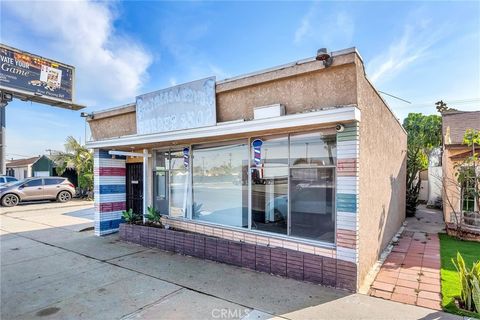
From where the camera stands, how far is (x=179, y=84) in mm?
6715

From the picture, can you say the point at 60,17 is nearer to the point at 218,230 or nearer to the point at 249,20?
the point at 249,20

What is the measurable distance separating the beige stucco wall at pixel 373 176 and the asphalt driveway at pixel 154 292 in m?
0.99

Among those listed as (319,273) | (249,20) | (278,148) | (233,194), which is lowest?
(319,273)

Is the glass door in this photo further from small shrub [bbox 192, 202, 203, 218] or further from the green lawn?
the green lawn

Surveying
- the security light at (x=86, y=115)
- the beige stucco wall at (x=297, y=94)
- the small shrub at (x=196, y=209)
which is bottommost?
the small shrub at (x=196, y=209)

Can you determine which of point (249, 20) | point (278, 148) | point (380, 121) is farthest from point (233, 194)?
point (249, 20)

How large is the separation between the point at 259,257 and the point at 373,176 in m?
2.98

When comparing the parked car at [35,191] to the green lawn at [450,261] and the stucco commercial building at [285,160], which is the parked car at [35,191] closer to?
the stucco commercial building at [285,160]

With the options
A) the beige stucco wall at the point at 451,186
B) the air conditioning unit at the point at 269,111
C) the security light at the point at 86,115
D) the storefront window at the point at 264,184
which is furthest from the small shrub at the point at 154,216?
the beige stucco wall at the point at 451,186

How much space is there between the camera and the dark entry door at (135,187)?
9594 mm

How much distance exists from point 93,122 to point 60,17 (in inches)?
128

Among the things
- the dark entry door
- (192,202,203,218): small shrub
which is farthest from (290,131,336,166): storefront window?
the dark entry door

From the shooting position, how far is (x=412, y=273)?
213 inches

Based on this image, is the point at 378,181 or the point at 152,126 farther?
the point at 152,126
